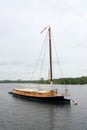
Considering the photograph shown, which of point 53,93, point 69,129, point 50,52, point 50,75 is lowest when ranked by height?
point 69,129

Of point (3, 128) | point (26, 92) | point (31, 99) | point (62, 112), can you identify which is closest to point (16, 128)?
point (3, 128)

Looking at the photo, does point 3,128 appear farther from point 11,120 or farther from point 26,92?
point 26,92

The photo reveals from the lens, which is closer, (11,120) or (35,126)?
(35,126)

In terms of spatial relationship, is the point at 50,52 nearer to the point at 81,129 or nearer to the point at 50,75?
the point at 50,75

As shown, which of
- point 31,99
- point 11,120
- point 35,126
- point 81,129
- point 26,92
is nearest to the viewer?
point 81,129

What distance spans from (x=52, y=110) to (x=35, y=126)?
1917 cm

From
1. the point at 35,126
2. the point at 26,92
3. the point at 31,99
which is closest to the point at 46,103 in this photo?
the point at 31,99

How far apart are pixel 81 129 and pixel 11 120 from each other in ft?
45.9

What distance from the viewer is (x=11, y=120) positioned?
50.3m

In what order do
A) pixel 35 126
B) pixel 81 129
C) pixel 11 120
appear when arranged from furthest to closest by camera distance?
1. pixel 11 120
2. pixel 35 126
3. pixel 81 129

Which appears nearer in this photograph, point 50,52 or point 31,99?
point 50,52

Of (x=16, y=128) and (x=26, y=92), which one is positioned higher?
(x=26, y=92)

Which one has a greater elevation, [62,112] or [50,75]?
[50,75]

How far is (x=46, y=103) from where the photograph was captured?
75000 mm
